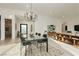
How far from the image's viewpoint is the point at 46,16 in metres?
3.88

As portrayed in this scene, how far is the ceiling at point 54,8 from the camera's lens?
3689 millimetres

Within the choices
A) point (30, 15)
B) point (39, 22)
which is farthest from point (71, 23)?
point (30, 15)

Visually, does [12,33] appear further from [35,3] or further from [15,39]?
[35,3]

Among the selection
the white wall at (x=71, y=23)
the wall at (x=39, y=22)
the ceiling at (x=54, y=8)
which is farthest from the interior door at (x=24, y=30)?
the white wall at (x=71, y=23)

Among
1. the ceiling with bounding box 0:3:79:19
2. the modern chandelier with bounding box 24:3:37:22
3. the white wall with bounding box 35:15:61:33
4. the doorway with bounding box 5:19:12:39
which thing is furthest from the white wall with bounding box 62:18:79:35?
the doorway with bounding box 5:19:12:39

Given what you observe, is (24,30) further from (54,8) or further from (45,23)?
(54,8)

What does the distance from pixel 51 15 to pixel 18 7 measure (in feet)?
2.75

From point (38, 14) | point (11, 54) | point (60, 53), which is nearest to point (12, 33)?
point (11, 54)

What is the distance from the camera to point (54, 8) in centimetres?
376

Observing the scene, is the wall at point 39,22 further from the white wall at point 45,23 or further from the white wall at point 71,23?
A: the white wall at point 71,23

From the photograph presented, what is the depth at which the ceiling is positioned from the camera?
3.69 metres

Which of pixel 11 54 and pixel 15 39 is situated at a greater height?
pixel 15 39

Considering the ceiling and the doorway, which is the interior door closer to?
the doorway

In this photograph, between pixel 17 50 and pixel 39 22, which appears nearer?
pixel 17 50
